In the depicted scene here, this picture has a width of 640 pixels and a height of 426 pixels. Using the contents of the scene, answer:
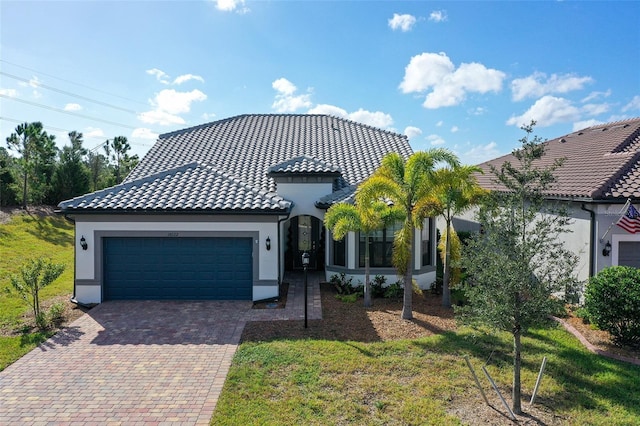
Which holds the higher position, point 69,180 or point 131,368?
point 69,180

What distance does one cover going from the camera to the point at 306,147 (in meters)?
20.0

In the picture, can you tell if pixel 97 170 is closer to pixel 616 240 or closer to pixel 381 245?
pixel 381 245

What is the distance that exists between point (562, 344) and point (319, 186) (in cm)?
976

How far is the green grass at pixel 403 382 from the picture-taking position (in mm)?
6434

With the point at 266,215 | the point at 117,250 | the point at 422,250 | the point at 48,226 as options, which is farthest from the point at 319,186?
the point at 48,226

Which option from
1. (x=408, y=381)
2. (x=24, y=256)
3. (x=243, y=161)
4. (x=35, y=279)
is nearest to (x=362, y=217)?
(x=408, y=381)

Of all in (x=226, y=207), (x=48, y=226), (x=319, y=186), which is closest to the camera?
(x=226, y=207)

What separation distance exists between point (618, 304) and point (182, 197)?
495 inches

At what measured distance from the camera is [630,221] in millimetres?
10891

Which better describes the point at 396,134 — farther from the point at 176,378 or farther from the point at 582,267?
the point at 176,378

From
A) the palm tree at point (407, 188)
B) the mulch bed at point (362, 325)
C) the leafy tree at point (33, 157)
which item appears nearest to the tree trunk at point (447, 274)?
the mulch bed at point (362, 325)

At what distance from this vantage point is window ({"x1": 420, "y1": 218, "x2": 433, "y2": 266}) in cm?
1488

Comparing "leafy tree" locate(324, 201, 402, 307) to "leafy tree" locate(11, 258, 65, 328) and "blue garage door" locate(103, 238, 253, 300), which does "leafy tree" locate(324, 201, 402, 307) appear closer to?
"blue garage door" locate(103, 238, 253, 300)

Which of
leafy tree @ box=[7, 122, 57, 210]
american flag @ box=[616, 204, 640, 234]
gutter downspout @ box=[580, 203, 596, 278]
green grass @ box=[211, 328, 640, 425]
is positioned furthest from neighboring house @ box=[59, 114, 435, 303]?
leafy tree @ box=[7, 122, 57, 210]
